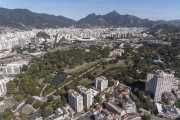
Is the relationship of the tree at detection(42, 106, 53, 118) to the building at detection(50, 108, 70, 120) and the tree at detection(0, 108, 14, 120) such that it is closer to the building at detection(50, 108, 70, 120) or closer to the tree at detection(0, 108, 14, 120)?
the building at detection(50, 108, 70, 120)

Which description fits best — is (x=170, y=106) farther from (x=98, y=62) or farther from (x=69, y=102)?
(x=98, y=62)

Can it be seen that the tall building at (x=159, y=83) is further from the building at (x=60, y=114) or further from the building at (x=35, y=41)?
the building at (x=35, y=41)

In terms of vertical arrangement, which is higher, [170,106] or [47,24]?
[47,24]

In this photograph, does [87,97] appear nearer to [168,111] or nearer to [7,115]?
[7,115]

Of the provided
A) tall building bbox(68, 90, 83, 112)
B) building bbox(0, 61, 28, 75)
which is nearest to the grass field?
tall building bbox(68, 90, 83, 112)

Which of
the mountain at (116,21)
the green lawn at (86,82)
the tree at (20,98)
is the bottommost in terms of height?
the tree at (20,98)

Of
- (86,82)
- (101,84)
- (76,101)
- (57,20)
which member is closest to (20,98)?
(76,101)

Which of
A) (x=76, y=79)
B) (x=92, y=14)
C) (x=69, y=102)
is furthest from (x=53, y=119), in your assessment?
(x=92, y=14)

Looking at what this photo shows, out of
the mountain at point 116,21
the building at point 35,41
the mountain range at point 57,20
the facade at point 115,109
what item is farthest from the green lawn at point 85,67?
the mountain at point 116,21

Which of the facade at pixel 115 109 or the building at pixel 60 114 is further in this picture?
the facade at pixel 115 109
